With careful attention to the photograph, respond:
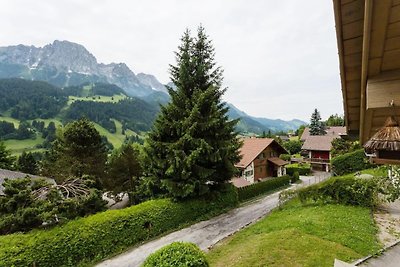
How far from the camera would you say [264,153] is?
1620 inches

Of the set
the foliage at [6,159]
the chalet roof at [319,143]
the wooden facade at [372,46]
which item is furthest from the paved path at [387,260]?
the foliage at [6,159]

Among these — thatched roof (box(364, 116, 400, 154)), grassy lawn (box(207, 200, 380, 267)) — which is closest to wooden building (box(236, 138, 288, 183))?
grassy lawn (box(207, 200, 380, 267))

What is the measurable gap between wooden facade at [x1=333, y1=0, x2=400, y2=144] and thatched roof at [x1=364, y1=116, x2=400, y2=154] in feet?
0.90

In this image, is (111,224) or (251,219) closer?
(111,224)

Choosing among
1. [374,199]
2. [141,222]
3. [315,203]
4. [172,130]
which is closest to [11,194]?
[141,222]

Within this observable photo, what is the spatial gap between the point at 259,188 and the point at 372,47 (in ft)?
94.8

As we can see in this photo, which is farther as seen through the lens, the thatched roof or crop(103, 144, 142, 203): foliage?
crop(103, 144, 142, 203): foliage

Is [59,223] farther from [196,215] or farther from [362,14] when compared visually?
[362,14]

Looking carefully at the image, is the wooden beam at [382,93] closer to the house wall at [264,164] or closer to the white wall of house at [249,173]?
the white wall of house at [249,173]

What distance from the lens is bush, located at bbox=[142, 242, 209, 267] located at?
867cm

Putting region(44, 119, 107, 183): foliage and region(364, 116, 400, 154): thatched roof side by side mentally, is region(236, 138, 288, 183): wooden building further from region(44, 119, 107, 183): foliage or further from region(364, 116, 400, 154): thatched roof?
region(364, 116, 400, 154): thatched roof

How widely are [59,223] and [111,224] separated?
9.14 feet

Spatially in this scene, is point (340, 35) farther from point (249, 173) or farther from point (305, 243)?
point (249, 173)

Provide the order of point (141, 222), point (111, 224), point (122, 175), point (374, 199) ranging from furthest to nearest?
point (122, 175) → point (374, 199) → point (141, 222) → point (111, 224)
